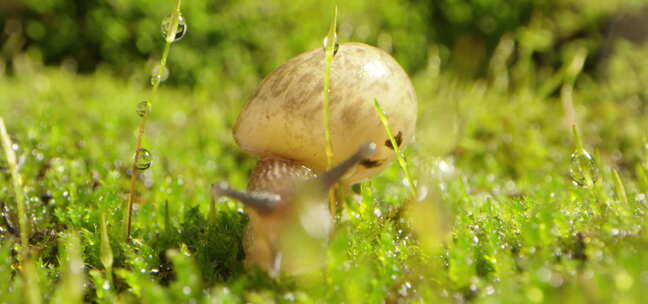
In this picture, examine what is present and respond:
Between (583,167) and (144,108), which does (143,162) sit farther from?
(583,167)

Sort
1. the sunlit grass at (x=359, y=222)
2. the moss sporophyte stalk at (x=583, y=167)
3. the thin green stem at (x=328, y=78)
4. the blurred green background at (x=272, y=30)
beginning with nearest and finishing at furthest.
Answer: the sunlit grass at (x=359, y=222), the thin green stem at (x=328, y=78), the moss sporophyte stalk at (x=583, y=167), the blurred green background at (x=272, y=30)

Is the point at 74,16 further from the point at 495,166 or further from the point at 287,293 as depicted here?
the point at 287,293

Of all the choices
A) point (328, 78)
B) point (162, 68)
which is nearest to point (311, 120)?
point (328, 78)

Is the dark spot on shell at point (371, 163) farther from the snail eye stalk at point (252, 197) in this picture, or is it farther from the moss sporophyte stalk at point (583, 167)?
the moss sporophyte stalk at point (583, 167)

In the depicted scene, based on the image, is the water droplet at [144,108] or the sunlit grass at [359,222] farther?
the water droplet at [144,108]

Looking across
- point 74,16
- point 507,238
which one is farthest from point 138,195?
point 74,16

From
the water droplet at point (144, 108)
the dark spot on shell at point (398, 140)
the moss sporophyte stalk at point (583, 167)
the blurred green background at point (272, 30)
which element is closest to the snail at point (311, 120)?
the dark spot on shell at point (398, 140)
